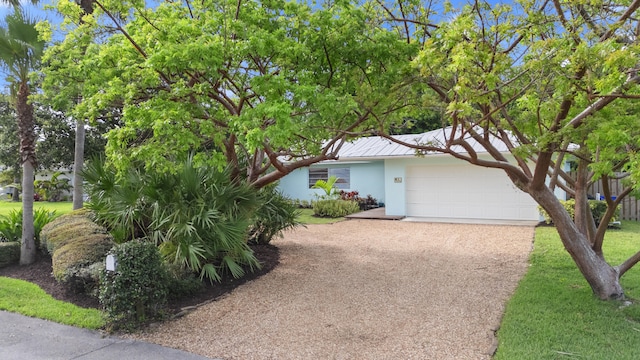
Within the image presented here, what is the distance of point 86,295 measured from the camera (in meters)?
6.49

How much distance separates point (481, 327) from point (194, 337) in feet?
11.8

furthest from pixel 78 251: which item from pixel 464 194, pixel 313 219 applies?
pixel 464 194

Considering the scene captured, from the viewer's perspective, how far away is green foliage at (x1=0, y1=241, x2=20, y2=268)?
851cm

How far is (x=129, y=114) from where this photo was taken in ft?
18.9

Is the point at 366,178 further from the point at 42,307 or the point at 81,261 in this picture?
the point at 42,307

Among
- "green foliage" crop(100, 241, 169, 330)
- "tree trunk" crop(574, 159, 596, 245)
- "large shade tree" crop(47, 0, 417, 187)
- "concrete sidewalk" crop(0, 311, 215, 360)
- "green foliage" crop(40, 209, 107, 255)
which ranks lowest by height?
"concrete sidewalk" crop(0, 311, 215, 360)

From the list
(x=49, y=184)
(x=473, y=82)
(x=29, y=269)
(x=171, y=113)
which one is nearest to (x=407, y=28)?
(x=473, y=82)

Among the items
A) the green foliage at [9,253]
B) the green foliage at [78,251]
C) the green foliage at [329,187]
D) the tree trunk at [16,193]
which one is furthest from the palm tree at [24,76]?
the tree trunk at [16,193]

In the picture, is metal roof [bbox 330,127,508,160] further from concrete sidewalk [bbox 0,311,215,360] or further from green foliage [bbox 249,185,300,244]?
concrete sidewalk [bbox 0,311,215,360]

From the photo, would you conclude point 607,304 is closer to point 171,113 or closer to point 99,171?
point 171,113

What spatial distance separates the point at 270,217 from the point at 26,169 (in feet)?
17.3

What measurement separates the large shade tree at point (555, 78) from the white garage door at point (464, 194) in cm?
866

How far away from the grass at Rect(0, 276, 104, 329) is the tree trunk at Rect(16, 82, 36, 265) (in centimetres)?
163

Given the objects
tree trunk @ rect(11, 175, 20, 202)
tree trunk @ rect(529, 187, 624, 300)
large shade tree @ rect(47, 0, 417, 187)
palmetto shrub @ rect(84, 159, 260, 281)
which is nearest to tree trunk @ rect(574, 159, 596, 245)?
tree trunk @ rect(529, 187, 624, 300)
